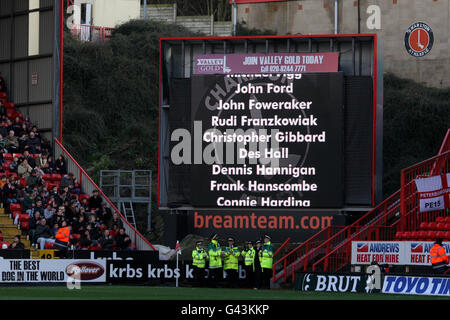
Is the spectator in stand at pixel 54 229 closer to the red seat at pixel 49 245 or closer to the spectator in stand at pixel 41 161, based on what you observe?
the red seat at pixel 49 245

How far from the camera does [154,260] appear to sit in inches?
1155

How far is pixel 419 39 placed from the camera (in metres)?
44.2

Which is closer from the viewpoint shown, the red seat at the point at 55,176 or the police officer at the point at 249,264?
the police officer at the point at 249,264

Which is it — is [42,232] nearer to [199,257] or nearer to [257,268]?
[199,257]

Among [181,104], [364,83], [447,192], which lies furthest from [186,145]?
[447,192]

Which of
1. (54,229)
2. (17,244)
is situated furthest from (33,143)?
(17,244)

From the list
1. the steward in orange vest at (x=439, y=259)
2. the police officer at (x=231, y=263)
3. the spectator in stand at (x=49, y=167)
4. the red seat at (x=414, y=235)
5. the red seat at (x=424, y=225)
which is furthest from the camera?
the spectator in stand at (x=49, y=167)

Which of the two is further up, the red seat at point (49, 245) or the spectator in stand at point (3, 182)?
the spectator in stand at point (3, 182)

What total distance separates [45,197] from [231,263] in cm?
762

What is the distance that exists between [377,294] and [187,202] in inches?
351

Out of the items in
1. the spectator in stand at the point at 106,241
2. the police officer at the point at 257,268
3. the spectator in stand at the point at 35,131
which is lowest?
the police officer at the point at 257,268

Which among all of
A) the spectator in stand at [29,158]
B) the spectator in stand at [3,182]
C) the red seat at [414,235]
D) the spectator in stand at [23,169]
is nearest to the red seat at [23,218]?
the spectator in stand at [3,182]

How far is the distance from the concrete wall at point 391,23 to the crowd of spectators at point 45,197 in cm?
1463

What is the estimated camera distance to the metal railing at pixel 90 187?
34156 mm
